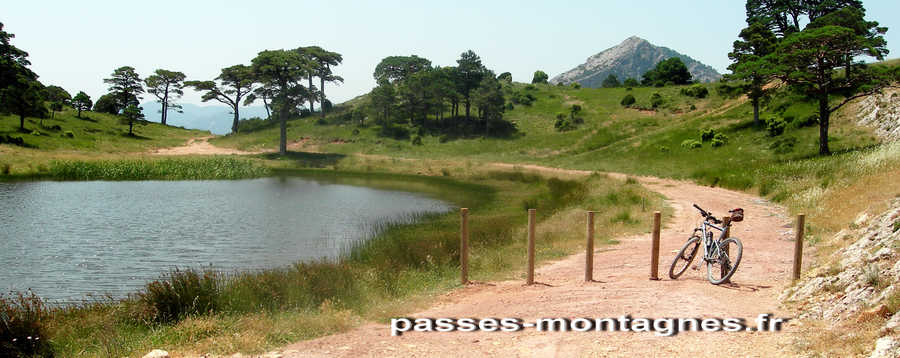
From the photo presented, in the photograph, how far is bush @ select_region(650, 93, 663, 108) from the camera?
238 feet

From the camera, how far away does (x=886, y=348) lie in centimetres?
560

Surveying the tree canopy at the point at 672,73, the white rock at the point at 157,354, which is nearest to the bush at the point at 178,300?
the white rock at the point at 157,354

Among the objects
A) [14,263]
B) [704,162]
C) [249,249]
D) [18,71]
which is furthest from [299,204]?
[18,71]

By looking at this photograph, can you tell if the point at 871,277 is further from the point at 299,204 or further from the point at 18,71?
the point at 18,71

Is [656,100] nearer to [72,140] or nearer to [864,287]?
[72,140]

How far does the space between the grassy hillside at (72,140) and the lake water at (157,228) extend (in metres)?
11.2

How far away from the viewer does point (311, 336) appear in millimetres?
8688

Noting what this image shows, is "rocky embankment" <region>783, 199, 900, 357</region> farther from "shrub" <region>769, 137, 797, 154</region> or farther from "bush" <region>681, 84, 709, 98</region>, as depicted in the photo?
"bush" <region>681, 84, 709, 98</region>

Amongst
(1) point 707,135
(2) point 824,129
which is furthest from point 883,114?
(1) point 707,135

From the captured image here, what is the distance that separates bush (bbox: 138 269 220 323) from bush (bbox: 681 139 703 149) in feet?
149

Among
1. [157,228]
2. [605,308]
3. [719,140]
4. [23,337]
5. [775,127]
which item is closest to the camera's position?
[23,337]

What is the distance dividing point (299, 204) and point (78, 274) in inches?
630

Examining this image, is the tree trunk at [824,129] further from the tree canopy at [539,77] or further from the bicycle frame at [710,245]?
the tree canopy at [539,77]

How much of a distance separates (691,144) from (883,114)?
1400 centimetres
